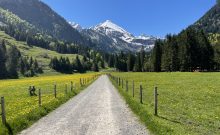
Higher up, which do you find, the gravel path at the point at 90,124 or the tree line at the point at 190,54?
the tree line at the point at 190,54

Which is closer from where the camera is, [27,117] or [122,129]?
[122,129]

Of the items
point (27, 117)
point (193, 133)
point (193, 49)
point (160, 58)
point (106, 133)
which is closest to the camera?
point (193, 133)

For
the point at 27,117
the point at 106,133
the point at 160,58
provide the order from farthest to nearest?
1. the point at 160,58
2. the point at 27,117
3. the point at 106,133

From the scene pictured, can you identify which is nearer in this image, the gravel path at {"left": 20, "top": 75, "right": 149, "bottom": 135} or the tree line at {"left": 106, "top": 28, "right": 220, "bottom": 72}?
the gravel path at {"left": 20, "top": 75, "right": 149, "bottom": 135}

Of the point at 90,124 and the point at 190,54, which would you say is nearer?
the point at 90,124

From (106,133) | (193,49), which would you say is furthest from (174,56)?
(106,133)

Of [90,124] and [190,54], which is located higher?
[190,54]

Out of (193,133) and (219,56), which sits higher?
(219,56)

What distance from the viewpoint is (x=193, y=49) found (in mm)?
156000

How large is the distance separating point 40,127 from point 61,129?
1.98m

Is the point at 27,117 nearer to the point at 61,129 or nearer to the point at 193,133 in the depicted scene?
the point at 61,129

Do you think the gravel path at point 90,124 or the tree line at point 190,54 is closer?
the gravel path at point 90,124

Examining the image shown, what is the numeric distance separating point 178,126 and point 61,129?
653 centimetres

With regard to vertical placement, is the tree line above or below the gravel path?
above
